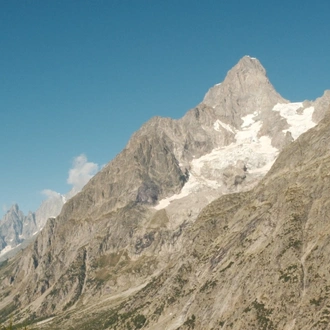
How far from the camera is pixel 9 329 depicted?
5384cm

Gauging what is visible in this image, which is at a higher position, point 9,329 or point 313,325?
point 9,329

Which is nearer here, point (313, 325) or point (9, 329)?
point (9, 329)

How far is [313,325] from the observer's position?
198875 millimetres

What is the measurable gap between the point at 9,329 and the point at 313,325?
7014 inches
